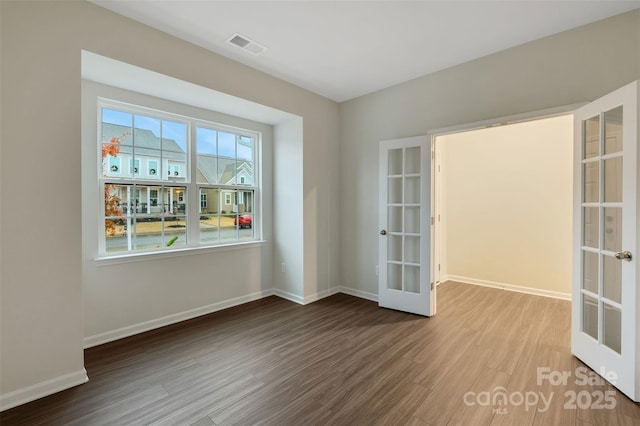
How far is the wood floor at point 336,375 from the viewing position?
70.7 inches

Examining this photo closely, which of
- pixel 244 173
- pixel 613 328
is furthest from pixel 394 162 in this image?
pixel 613 328

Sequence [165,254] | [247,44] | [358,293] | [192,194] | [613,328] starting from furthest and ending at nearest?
[358,293] < [192,194] < [165,254] < [247,44] < [613,328]

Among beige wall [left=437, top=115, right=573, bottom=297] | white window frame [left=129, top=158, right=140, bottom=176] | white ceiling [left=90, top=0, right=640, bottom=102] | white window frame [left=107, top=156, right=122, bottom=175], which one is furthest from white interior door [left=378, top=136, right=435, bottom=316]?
white window frame [left=107, top=156, right=122, bottom=175]

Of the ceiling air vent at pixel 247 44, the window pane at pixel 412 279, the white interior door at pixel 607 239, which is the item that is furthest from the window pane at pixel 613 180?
the ceiling air vent at pixel 247 44

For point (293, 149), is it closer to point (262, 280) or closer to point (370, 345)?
point (262, 280)

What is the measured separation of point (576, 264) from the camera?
246 centimetres

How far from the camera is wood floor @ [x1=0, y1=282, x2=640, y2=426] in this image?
1.80 meters

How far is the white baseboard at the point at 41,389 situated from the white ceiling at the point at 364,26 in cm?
290

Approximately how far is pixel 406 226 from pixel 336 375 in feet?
6.72

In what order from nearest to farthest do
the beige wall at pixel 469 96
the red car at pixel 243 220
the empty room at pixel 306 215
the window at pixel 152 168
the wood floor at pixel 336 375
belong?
1. the wood floor at pixel 336 375
2. the empty room at pixel 306 215
3. the beige wall at pixel 469 96
4. the window at pixel 152 168
5. the red car at pixel 243 220

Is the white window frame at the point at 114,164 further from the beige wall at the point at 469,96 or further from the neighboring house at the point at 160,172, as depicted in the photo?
the beige wall at the point at 469,96

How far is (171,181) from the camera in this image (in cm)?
334

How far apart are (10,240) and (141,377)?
1342 millimetres

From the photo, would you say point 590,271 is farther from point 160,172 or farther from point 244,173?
point 160,172
